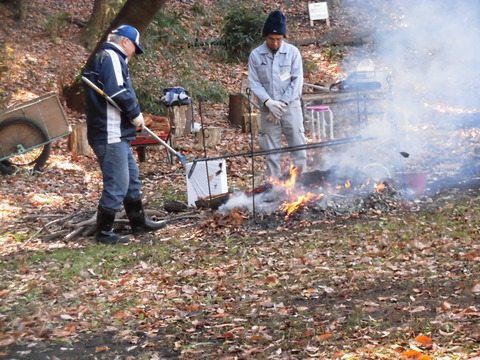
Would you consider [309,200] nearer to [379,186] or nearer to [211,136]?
[379,186]

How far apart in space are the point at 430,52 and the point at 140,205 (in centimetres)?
1278

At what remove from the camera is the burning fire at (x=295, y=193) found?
877cm

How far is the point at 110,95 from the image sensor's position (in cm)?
793

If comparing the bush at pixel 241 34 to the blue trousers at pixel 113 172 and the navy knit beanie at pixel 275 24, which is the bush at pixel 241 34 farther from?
the blue trousers at pixel 113 172

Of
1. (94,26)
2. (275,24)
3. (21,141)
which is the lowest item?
(21,141)

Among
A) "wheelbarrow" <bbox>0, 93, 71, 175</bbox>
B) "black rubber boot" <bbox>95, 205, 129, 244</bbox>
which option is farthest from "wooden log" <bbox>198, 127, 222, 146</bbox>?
"black rubber boot" <bbox>95, 205, 129, 244</bbox>

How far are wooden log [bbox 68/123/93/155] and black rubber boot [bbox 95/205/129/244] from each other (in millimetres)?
5222

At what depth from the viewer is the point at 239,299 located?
20.4 ft

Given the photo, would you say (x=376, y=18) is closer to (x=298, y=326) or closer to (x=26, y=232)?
(x=26, y=232)

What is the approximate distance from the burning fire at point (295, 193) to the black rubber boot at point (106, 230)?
1.95 meters

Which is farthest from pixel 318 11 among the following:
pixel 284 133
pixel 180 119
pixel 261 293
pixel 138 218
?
pixel 261 293

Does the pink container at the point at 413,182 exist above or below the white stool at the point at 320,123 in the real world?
below

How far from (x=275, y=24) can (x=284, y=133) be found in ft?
4.75

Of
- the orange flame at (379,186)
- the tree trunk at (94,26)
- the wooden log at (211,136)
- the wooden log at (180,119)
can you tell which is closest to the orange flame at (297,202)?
the orange flame at (379,186)
